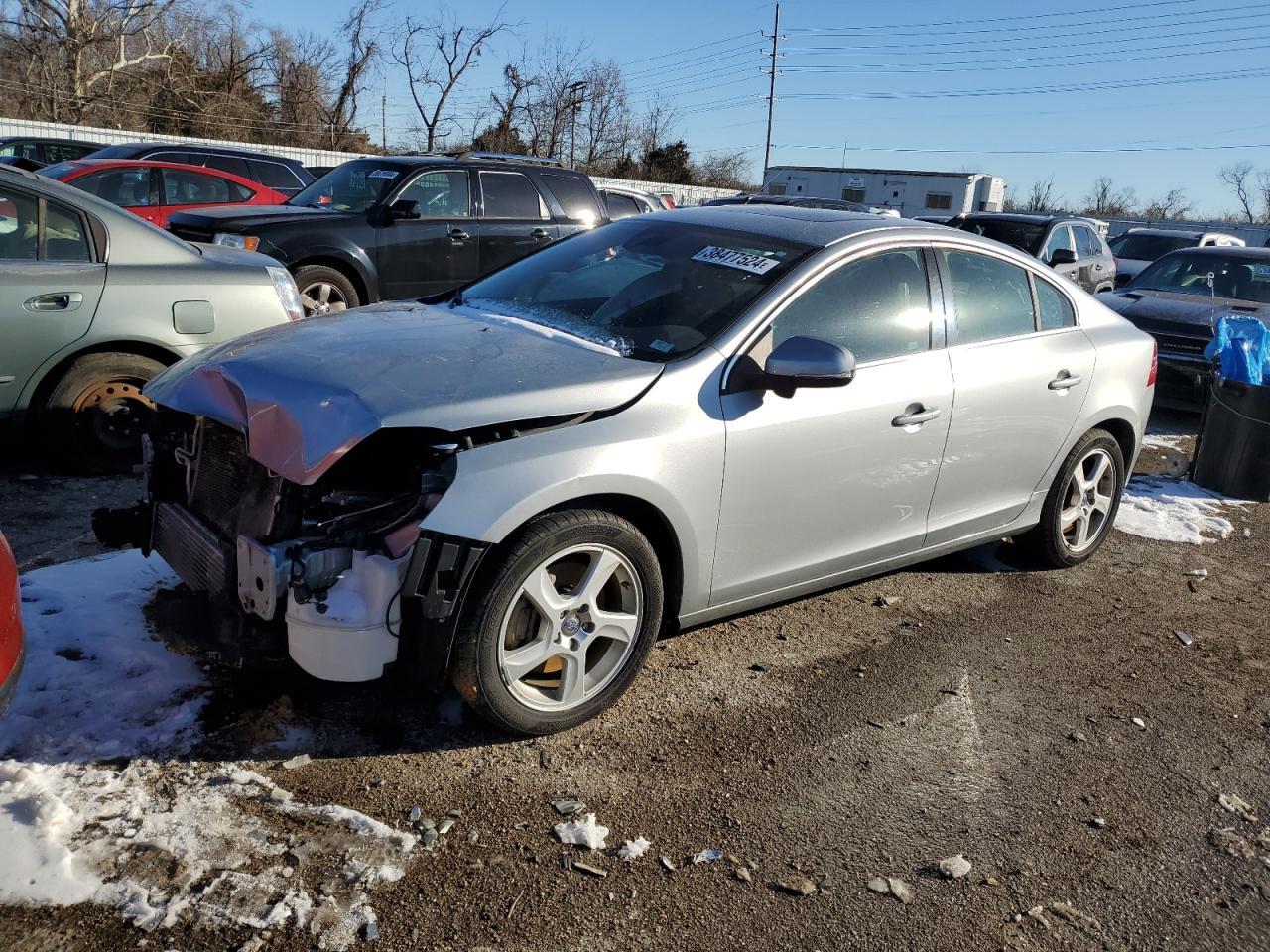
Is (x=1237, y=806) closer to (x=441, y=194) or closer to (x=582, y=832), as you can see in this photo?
(x=582, y=832)

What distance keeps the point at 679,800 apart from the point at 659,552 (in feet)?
2.85

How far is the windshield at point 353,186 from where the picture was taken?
987cm

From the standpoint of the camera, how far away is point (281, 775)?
311 centimetres

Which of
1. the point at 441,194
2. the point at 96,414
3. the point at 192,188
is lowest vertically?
the point at 96,414

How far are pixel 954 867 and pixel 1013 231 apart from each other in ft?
41.7

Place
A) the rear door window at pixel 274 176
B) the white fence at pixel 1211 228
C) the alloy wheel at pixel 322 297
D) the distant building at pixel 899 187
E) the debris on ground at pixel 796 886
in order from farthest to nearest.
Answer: the white fence at pixel 1211 228 < the distant building at pixel 899 187 < the rear door window at pixel 274 176 < the alloy wheel at pixel 322 297 < the debris on ground at pixel 796 886

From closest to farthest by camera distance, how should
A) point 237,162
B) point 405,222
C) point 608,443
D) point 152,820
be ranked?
point 152,820
point 608,443
point 405,222
point 237,162

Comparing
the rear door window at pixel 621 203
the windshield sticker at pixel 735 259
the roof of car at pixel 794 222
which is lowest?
the windshield sticker at pixel 735 259

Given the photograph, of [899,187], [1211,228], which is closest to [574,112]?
[899,187]

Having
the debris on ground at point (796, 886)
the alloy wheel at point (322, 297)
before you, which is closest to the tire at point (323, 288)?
the alloy wheel at point (322, 297)

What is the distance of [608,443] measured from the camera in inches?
130

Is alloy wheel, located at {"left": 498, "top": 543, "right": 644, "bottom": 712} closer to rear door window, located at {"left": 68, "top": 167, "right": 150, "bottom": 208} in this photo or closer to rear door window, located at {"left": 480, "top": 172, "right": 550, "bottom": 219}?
rear door window, located at {"left": 480, "top": 172, "right": 550, "bottom": 219}

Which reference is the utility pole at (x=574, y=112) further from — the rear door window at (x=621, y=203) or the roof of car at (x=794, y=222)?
the roof of car at (x=794, y=222)

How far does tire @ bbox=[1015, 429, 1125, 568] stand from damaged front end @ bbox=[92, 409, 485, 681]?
136 inches
